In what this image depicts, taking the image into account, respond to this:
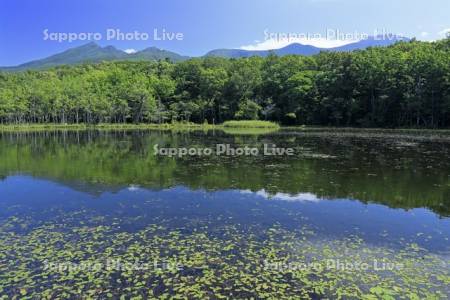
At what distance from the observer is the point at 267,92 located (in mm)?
80375

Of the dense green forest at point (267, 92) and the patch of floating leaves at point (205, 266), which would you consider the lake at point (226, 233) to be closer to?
the patch of floating leaves at point (205, 266)

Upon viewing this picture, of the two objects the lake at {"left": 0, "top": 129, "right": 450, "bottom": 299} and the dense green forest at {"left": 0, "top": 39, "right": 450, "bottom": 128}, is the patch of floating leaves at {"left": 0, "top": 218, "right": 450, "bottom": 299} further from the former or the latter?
the dense green forest at {"left": 0, "top": 39, "right": 450, "bottom": 128}

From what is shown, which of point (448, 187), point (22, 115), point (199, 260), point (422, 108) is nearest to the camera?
point (199, 260)

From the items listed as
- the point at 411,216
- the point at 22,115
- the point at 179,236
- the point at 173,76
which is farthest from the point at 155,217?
the point at 173,76

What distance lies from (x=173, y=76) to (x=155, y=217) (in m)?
87.6

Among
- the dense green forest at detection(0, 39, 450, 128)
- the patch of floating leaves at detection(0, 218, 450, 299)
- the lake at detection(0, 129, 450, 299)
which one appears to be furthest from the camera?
the dense green forest at detection(0, 39, 450, 128)

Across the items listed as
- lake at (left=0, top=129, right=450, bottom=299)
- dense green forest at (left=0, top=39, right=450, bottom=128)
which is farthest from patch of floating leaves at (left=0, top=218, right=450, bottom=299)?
dense green forest at (left=0, top=39, right=450, bottom=128)

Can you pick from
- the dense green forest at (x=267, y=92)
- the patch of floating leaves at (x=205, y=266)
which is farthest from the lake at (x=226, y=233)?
the dense green forest at (x=267, y=92)

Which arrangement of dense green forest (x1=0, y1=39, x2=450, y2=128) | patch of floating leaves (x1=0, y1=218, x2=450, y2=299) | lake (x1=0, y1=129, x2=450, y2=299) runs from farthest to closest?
1. dense green forest (x1=0, y1=39, x2=450, y2=128)
2. lake (x1=0, y1=129, x2=450, y2=299)
3. patch of floating leaves (x1=0, y1=218, x2=450, y2=299)

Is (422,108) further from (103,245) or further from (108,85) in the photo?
(108,85)

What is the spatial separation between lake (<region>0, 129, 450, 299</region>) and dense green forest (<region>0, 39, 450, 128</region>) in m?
43.8

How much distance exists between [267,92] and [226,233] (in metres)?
72.4

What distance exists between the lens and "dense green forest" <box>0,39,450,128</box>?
58.6 m

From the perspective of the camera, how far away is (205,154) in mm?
26609
